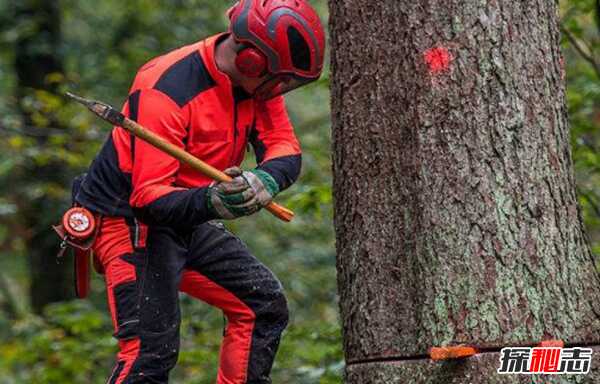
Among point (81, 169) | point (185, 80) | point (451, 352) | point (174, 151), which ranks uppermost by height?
point (81, 169)

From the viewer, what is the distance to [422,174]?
367cm

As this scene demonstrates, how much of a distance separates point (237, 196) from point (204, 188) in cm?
13

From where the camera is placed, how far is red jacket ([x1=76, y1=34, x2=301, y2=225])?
13.2 feet

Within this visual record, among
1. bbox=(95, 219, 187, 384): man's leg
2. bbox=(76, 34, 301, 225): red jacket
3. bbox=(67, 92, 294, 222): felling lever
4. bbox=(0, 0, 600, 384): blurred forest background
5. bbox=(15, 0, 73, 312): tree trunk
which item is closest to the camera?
bbox=(67, 92, 294, 222): felling lever

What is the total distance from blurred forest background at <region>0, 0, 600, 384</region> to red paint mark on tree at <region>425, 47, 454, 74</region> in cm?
444

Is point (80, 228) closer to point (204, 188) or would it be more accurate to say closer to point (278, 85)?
point (204, 188)

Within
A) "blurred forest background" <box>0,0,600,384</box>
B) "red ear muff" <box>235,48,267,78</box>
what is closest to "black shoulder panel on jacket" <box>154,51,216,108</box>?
"red ear muff" <box>235,48,267,78</box>

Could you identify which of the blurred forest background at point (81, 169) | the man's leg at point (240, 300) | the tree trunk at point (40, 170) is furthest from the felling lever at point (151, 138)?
the tree trunk at point (40, 170)

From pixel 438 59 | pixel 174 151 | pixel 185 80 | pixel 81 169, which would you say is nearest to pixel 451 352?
pixel 438 59

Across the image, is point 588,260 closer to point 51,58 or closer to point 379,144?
point 379,144

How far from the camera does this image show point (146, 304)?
4184 millimetres

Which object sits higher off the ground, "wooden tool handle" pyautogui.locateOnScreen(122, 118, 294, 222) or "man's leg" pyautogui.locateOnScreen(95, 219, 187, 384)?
"wooden tool handle" pyautogui.locateOnScreen(122, 118, 294, 222)

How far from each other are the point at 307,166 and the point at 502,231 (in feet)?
25.5

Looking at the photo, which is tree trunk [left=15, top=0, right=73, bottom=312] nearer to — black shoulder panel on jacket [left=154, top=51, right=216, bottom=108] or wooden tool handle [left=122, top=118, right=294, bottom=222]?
black shoulder panel on jacket [left=154, top=51, right=216, bottom=108]
